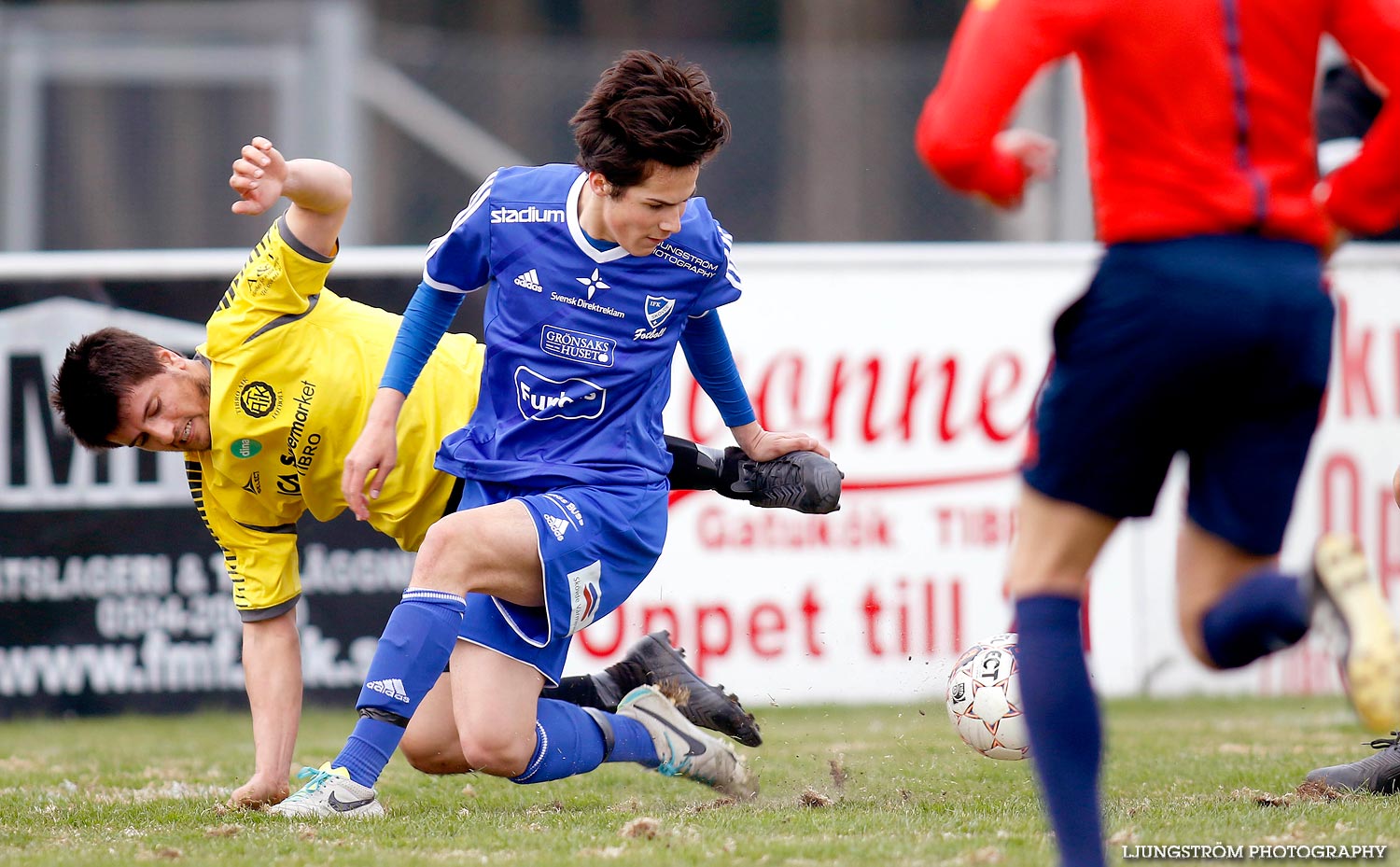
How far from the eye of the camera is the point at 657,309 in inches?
147

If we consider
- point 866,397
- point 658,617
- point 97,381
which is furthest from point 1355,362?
point 97,381

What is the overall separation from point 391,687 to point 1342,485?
460 centimetres

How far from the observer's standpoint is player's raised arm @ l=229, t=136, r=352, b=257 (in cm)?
356

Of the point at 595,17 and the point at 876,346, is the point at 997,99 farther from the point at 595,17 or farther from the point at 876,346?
the point at 595,17

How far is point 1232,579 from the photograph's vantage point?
2559mm

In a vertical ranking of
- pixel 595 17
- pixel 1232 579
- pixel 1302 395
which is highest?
pixel 595 17

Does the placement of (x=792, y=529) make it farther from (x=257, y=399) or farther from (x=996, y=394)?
(x=257, y=399)

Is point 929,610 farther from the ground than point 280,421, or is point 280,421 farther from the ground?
point 280,421

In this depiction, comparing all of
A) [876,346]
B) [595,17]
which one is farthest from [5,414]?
[595,17]

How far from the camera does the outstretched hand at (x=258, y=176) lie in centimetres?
354

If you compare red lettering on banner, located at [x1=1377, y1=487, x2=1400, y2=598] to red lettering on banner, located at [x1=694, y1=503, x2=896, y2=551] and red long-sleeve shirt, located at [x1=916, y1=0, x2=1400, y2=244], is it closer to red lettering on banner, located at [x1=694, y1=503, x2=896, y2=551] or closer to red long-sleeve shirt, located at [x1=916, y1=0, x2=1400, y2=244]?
red lettering on banner, located at [x1=694, y1=503, x2=896, y2=551]

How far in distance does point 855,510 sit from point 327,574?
2.21 meters

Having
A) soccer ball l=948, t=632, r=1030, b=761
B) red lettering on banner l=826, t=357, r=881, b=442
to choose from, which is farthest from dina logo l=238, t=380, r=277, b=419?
red lettering on banner l=826, t=357, r=881, b=442

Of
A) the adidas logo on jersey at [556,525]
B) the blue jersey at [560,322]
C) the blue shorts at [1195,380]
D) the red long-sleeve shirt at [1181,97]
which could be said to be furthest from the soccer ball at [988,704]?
the red long-sleeve shirt at [1181,97]
